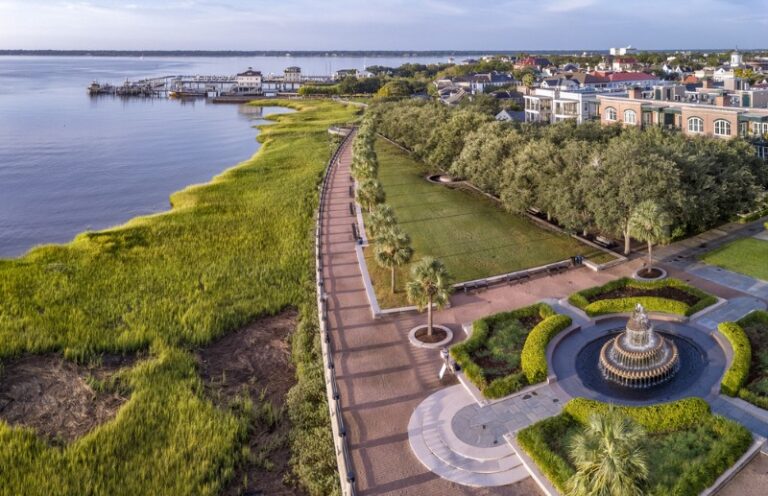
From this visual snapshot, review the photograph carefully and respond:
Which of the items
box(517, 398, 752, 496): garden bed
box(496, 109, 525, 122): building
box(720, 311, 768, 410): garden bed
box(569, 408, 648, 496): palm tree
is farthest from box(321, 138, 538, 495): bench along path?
box(496, 109, 525, 122): building

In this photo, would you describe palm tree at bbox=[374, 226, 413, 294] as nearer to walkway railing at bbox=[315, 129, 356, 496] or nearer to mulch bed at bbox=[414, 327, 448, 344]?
walkway railing at bbox=[315, 129, 356, 496]

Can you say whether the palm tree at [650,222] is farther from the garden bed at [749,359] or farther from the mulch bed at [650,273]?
the garden bed at [749,359]

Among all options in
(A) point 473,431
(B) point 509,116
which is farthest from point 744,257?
(B) point 509,116

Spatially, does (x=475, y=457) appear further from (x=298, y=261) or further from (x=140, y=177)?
(x=140, y=177)

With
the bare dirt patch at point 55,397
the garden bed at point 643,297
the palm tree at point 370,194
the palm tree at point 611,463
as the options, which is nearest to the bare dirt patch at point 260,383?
the bare dirt patch at point 55,397

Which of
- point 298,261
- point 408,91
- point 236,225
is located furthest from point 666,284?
point 408,91

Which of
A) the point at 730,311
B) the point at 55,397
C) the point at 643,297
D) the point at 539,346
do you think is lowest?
the point at 55,397

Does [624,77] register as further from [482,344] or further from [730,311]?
[482,344]
